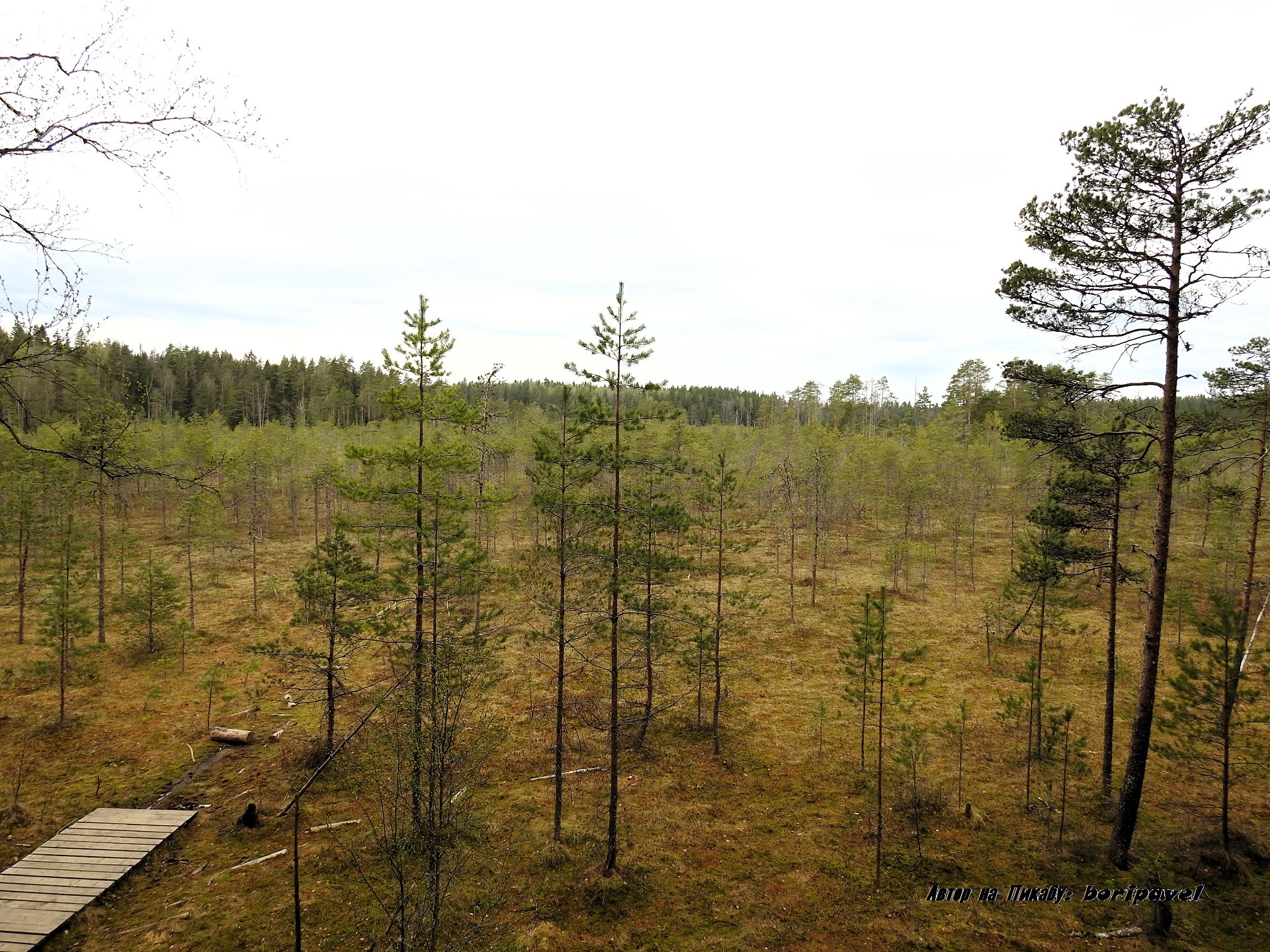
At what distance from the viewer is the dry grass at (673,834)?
1005cm

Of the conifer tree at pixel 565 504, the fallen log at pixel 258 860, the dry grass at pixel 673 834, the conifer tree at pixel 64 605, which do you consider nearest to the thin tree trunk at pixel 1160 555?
the dry grass at pixel 673 834

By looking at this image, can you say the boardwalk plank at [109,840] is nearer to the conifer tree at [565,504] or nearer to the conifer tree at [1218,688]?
the conifer tree at [565,504]

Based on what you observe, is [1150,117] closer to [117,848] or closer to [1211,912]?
[1211,912]

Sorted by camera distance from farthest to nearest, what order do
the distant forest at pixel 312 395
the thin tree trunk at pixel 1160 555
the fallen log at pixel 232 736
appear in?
the distant forest at pixel 312 395 → the fallen log at pixel 232 736 → the thin tree trunk at pixel 1160 555

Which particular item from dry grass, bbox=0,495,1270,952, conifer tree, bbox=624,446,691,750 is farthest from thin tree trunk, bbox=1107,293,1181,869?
conifer tree, bbox=624,446,691,750

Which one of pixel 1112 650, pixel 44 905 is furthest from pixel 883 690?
pixel 44 905

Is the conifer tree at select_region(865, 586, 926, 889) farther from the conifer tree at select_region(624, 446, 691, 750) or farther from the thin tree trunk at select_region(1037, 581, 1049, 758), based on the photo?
the conifer tree at select_region(624, 446, 691, 750)

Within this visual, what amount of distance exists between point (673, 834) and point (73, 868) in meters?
12.4

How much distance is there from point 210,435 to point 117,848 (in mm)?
43157

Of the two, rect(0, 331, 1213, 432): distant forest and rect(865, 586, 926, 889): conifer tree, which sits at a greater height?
rect(0, 331, 1213, 432): distant forest

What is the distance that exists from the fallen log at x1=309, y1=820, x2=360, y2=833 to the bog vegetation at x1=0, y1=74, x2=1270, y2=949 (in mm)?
340

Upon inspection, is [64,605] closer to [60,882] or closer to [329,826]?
[60,882]

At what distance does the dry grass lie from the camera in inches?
396

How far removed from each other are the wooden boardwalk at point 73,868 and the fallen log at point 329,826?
9.89ft
